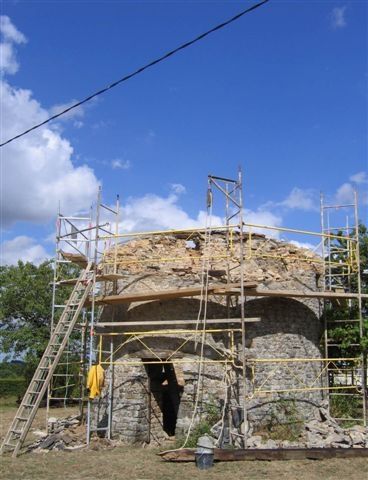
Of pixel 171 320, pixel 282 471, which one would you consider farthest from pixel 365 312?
pixel 282 471

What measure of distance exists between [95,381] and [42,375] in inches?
52.9

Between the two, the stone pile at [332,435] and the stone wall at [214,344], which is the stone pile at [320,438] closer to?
the stone pile at [332,435]

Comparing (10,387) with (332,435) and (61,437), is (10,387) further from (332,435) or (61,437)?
(332,435)

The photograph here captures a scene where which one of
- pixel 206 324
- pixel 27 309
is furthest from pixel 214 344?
pixel 27 309

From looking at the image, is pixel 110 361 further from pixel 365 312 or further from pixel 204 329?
pixel 365 312

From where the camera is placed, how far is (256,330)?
14.1 m

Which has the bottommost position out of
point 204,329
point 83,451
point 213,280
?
point 83,451

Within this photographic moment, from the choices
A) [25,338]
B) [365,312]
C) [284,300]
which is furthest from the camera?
[25,338]

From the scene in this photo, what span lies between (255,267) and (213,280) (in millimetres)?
1263

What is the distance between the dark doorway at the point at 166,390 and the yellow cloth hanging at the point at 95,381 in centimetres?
144

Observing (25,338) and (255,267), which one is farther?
(25,338)

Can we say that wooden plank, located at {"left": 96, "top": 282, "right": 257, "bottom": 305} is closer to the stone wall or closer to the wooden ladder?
the stone wall

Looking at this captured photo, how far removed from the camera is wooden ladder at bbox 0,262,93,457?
40.0 ft

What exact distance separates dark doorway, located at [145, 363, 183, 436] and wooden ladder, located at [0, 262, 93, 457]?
2.43 meters
